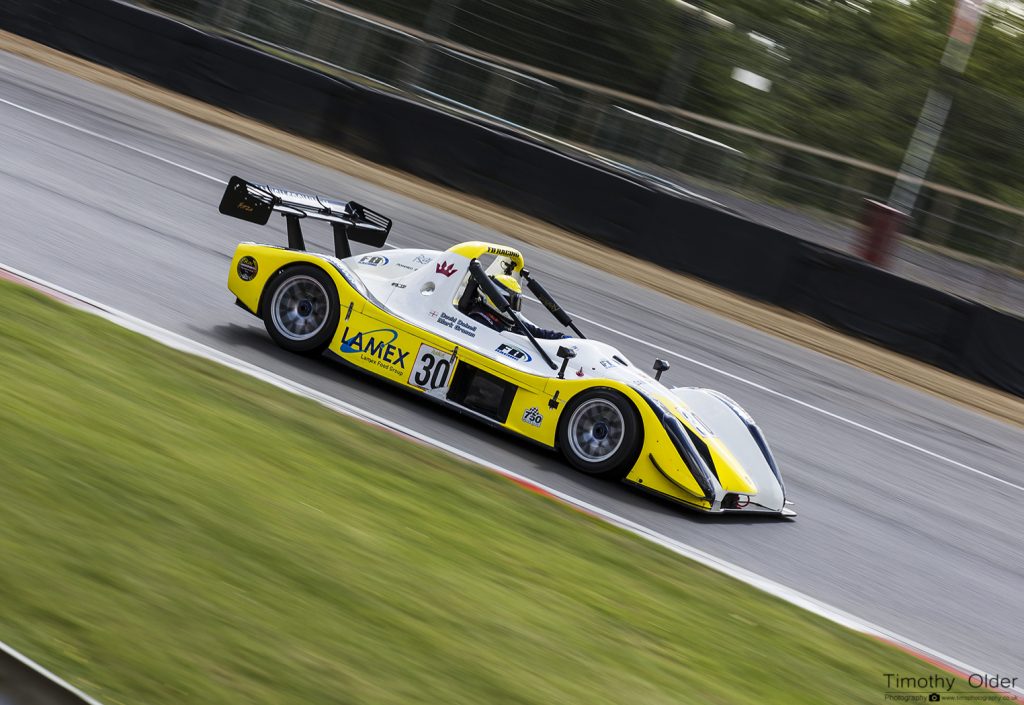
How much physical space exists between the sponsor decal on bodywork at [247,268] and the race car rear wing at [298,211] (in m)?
0.26

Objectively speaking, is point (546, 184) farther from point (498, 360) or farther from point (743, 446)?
point (743, 446)

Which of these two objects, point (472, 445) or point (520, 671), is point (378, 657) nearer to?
point (520, 671)

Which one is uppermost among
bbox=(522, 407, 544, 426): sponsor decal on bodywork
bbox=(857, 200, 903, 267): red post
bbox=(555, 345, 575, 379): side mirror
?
bbox=(857, 200, 903, 267): red post

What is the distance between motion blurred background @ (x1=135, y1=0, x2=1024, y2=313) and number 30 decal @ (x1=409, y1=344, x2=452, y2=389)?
377 inches

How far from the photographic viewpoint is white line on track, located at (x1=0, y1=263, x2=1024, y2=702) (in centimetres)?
622

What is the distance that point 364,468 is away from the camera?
644 cm

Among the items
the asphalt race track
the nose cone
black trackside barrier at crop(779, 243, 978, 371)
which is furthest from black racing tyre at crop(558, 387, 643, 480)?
black trackside barrier at crop(779, 243, 978, 371)

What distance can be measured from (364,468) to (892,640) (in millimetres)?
2743

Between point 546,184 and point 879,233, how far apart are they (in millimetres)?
4483

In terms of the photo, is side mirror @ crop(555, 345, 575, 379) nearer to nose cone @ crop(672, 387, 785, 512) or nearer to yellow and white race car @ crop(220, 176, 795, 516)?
yellow and white race car @ crop(220, 176, 795, 516)

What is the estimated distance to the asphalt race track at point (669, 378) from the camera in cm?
720

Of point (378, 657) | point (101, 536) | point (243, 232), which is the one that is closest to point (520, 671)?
point (378, 657)

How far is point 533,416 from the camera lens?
25.1ft

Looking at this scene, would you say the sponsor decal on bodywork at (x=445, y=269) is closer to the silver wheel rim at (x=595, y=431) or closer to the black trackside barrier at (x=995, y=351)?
the silver wheel rim at (x=595, y=431)
